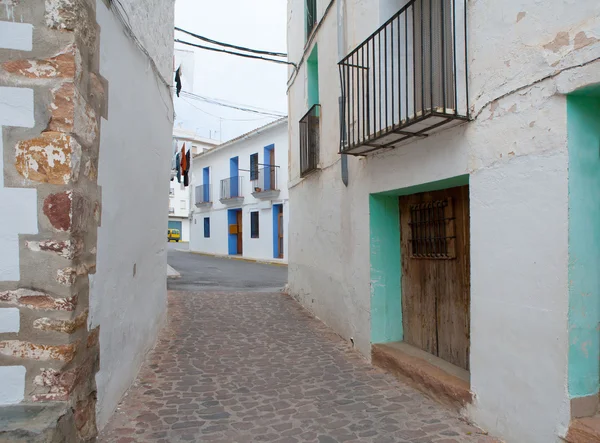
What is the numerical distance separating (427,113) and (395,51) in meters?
1.41

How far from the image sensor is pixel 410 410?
10.5ft

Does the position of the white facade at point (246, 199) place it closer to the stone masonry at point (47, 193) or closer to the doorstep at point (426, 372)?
the doorstep at point (426, 372)

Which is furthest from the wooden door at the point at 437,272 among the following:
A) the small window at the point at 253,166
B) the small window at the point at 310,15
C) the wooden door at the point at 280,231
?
the small window at the point at 253,166

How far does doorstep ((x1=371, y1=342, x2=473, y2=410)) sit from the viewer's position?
10.2ft

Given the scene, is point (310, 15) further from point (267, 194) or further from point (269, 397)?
point (267, 194)

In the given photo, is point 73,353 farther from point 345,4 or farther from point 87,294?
point 345,4

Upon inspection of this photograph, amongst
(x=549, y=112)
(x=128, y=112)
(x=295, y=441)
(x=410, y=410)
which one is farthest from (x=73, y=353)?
(x=549, y=112)

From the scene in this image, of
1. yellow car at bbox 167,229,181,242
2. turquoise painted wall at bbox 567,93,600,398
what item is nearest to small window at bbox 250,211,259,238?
turquoise painted wall at bbox 567,93,600,398

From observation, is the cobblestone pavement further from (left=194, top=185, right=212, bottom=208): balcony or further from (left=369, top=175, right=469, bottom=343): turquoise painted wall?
(left=194, top=185, right=212, bottom=208): balcony

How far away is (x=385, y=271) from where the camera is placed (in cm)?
439

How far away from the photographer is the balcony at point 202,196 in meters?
22.4

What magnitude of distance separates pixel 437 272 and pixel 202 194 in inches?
798

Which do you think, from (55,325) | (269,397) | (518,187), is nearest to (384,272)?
(269,397)

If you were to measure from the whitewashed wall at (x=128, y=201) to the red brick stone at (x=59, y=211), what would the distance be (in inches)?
18.4
